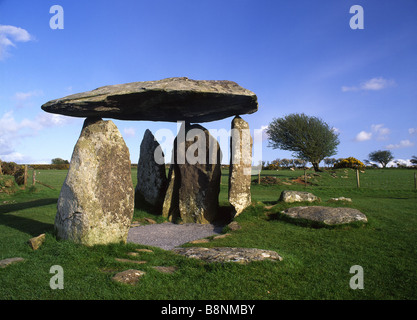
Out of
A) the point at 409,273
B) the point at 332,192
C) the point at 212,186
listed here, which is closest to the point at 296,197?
the point at 212,186

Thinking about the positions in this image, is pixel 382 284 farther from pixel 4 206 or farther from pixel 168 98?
pixel 4 206

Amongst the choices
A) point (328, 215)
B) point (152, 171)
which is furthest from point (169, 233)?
point (328, 215)

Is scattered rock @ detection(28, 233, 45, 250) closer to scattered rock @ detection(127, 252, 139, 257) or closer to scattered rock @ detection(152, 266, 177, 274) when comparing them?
scattered rock @ detection(127, 252, 139, 257)

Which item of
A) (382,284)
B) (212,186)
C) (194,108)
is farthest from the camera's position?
(212,186)

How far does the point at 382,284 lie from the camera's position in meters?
5.26

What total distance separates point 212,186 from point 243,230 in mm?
2514

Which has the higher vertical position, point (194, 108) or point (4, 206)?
point (194, 108)

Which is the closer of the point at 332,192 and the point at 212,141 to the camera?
the point at 212,141

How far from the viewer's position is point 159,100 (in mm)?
8984

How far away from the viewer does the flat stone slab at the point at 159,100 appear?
26.1 ft

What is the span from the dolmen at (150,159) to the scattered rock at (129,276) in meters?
2.41

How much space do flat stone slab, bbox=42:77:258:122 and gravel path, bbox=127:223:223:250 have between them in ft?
12.6

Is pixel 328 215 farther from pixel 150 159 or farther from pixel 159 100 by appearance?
pixel 150 159
